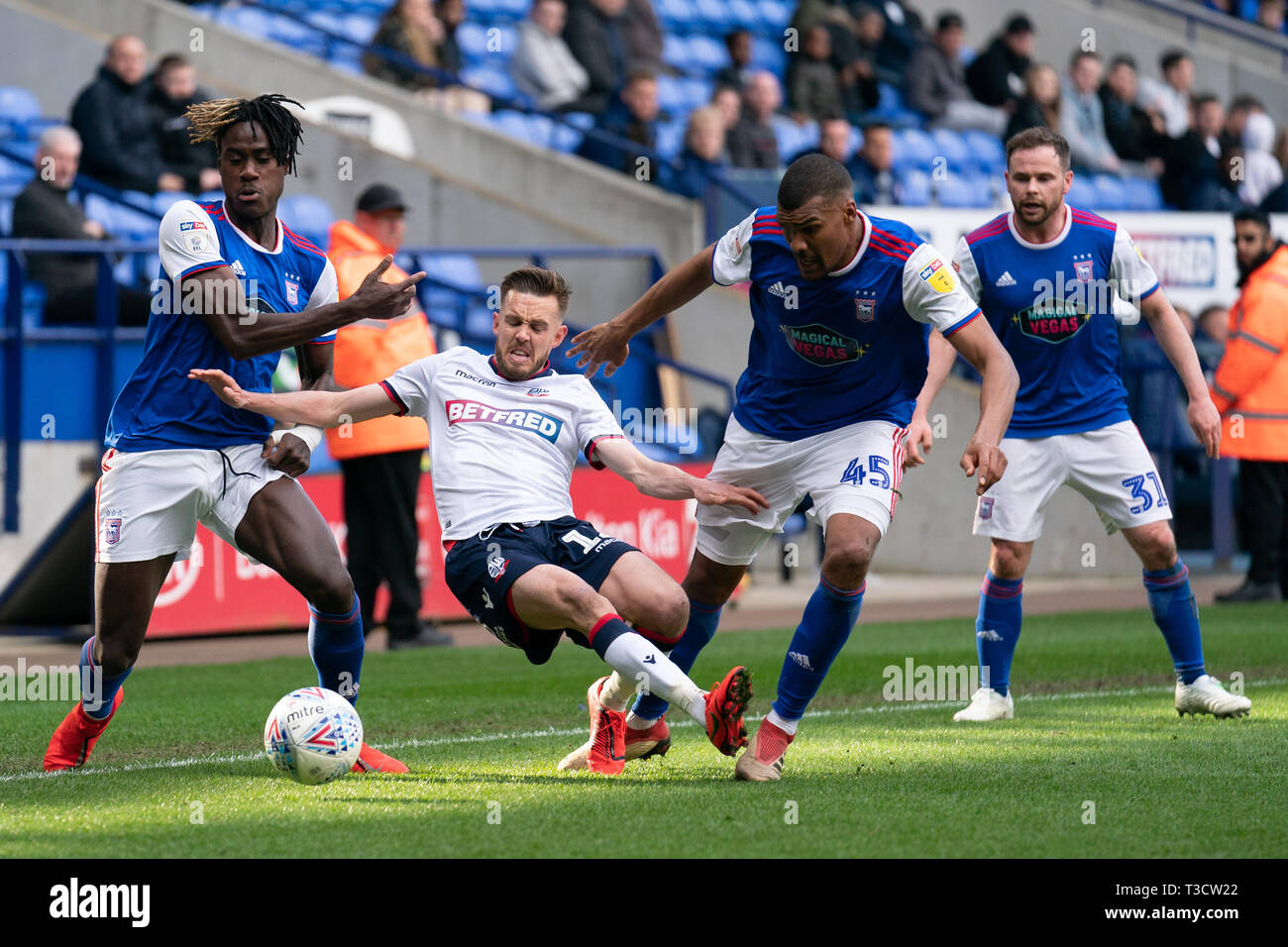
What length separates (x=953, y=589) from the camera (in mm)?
14305

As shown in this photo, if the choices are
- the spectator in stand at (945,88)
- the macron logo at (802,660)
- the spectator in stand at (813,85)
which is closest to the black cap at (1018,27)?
the spectator in stand at (945,88)

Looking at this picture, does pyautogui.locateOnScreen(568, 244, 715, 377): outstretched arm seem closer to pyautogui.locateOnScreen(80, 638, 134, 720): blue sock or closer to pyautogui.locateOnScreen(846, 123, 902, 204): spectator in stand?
pyautogui.locateOnScreen(80, 638, 134, 720): blue sock

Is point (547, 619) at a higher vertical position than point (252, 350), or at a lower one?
lower

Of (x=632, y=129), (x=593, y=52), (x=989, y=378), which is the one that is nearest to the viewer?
(x=989, y=378)

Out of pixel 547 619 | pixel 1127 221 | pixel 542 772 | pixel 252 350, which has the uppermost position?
pixel 1127 221

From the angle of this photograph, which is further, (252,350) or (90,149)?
(90,149)

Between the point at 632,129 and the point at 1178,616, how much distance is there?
397 inches

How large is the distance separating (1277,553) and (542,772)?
28.3ft

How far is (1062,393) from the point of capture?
7242mm

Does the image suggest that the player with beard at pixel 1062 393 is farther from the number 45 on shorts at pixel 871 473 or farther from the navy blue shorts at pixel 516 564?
the navy blue shorts at pixel 516 564

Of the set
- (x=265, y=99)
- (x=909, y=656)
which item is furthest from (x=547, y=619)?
(x=909, y=656)

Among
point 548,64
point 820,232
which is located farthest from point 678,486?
point 548,64

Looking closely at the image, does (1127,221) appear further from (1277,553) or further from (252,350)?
(252,350)

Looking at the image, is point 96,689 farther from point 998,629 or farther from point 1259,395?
point 1259,395
